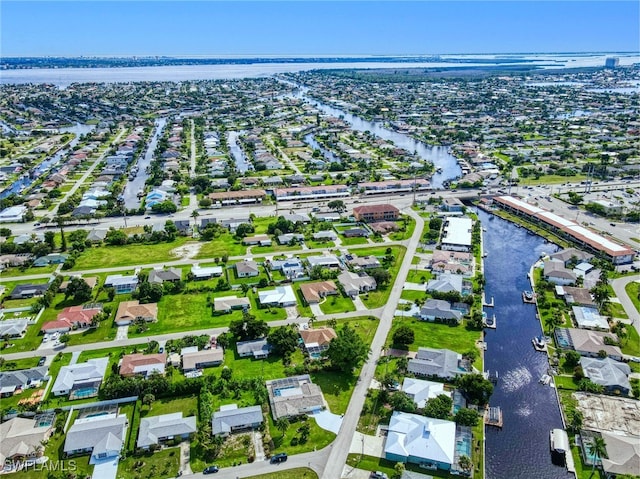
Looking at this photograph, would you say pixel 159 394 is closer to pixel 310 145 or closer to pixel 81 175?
pixel 81 175

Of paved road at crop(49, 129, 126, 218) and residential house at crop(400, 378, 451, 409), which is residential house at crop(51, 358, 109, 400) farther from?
paved road at crop(49, 129, 126, 218)

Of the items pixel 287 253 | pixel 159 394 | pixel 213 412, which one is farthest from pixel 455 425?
pixel 287 253

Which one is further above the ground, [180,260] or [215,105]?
[215,105]

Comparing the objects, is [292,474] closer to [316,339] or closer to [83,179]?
[316,339]

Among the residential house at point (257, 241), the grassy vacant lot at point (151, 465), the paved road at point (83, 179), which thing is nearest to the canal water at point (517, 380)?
the grassy vacant lot at point (151, 465)

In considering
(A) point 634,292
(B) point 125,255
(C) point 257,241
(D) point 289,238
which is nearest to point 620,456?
(A) point 634,292
